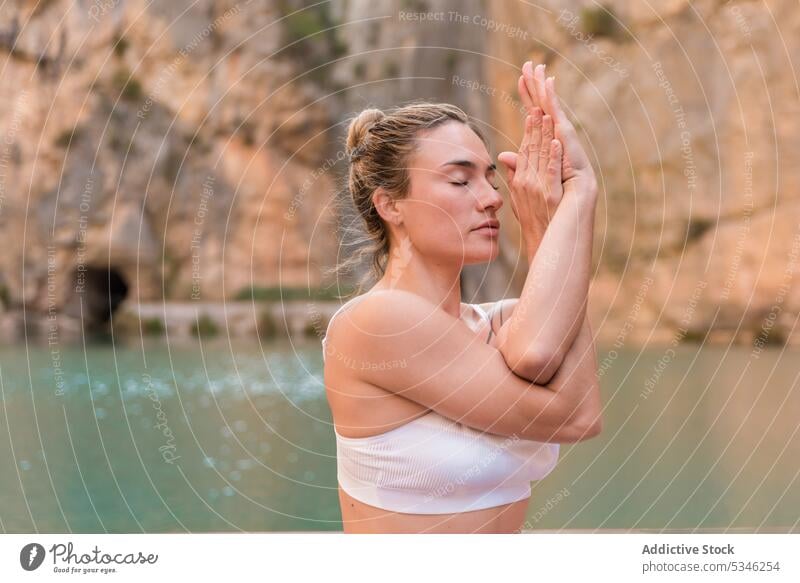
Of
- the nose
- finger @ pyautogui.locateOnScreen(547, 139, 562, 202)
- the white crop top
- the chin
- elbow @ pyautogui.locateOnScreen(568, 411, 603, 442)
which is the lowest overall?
the white crop top

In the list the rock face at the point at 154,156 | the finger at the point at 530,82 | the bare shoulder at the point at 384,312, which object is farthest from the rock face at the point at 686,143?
the bare shoulder at the point at 384,312

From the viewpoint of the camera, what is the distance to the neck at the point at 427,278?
128cm

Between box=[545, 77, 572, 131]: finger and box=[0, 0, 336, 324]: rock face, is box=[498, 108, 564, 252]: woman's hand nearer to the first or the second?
box=[545, 77, 572, 131]: finger

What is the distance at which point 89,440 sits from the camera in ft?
18.7

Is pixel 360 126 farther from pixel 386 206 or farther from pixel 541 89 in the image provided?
pixel 541 89

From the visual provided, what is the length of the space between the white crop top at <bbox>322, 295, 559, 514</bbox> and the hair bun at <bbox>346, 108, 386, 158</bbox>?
39 cm

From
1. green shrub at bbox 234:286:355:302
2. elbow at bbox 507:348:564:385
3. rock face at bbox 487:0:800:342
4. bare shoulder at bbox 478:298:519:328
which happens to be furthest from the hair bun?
green shrub at bbox 234:286:355:302

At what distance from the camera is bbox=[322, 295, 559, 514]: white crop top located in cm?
117

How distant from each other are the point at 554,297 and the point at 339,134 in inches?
511

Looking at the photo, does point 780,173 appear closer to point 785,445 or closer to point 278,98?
point 278,98

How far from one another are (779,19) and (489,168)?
12728mm

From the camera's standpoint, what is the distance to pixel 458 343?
46.6 inches
